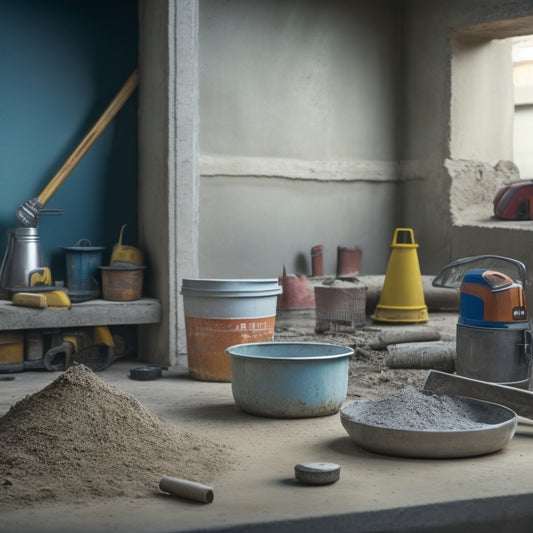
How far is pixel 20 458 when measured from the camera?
3.13 metres

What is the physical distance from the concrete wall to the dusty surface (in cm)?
64

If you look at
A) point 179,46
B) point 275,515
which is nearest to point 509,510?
point 275,515

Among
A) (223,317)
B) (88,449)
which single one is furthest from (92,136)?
(88,449)

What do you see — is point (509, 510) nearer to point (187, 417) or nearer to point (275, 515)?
point (275, 515)

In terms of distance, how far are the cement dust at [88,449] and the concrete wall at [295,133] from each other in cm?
318

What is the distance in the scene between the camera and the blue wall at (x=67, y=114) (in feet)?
19.2

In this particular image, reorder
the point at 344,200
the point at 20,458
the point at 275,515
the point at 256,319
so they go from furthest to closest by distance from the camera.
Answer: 1. the point at 344,200
2. the point at 256,319
3. the point at 20,458
4. the point at 275,515

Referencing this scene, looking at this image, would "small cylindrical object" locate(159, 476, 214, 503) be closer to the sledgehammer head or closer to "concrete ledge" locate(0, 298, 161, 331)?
"concrete ledge" locate(0, 298, 161, 331)

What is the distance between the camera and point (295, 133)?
7.11m

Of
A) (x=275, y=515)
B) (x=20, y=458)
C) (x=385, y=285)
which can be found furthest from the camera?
(x=385, y=285)

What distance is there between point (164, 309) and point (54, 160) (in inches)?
50.0

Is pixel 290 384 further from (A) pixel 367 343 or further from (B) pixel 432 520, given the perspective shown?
(A) pixel 367 343

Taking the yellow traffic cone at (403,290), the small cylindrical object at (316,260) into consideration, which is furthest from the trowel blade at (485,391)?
the small cylindrical object at (316,260)

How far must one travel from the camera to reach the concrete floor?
8.72ft
